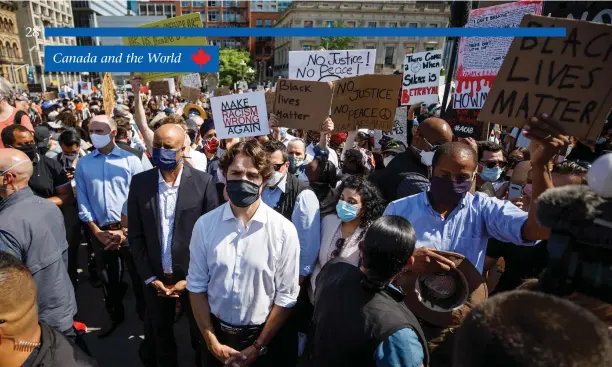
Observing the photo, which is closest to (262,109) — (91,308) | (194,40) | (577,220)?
(194,40)

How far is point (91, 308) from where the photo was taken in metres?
4.14

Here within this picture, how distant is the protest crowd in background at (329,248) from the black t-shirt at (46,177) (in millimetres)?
17

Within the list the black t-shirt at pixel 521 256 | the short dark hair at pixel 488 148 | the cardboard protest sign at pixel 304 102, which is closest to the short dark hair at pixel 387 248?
the black t-shirt at pixel 521 256

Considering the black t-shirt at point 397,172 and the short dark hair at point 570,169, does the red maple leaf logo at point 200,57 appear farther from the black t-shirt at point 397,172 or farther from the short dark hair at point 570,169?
the short dark hair at point 570,169

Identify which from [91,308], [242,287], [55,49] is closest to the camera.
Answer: [242,287]

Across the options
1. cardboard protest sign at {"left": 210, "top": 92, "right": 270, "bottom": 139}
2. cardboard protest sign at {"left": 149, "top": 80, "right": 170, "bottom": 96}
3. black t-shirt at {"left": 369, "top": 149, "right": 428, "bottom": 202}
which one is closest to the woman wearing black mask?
cardboard protest sign at {"left": 210, "top": 92, "right": 270, "bottom": 139}

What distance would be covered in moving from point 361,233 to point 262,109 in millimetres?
2198

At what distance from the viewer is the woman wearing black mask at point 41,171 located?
3.54 metres

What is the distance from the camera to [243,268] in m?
2.12

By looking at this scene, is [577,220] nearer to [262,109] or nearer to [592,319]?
[592,319]

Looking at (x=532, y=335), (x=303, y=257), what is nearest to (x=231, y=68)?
(x=303, y=257)

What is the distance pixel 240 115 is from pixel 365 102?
1497 mm

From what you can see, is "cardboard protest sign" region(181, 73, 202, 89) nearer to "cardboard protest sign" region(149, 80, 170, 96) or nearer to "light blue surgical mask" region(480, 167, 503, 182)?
"cardboard protest sign" region(149, 80, 170, 96)

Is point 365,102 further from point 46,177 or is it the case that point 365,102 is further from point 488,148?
point 46,177
